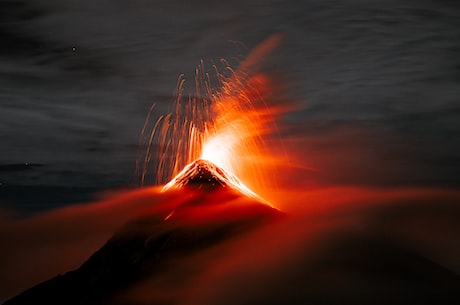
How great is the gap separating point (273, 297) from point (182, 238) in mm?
27528

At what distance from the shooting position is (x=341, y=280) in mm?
99750

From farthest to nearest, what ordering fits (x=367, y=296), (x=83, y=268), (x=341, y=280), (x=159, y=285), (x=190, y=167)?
(x=83, y=268) → (x=190, y=167) → (x=159, y=285) → (x=341, y=280) → (x=367, y=296)

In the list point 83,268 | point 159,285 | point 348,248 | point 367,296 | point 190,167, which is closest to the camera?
point 367,296

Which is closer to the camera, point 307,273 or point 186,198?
point 307,273

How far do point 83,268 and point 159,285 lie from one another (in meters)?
55.3

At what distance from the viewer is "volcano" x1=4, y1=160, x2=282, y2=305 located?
115m

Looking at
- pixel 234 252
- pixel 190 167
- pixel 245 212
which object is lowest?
pixel 234 252

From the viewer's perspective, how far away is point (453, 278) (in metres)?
111

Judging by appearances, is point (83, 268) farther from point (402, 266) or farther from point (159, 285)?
point (402, 266)

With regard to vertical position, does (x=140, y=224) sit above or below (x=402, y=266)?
above

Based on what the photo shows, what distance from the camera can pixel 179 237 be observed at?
120375 mm

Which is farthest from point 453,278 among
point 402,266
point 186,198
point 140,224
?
point 140,224

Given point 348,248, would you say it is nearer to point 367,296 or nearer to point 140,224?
point 367,296

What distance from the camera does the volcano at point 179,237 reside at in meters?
115
